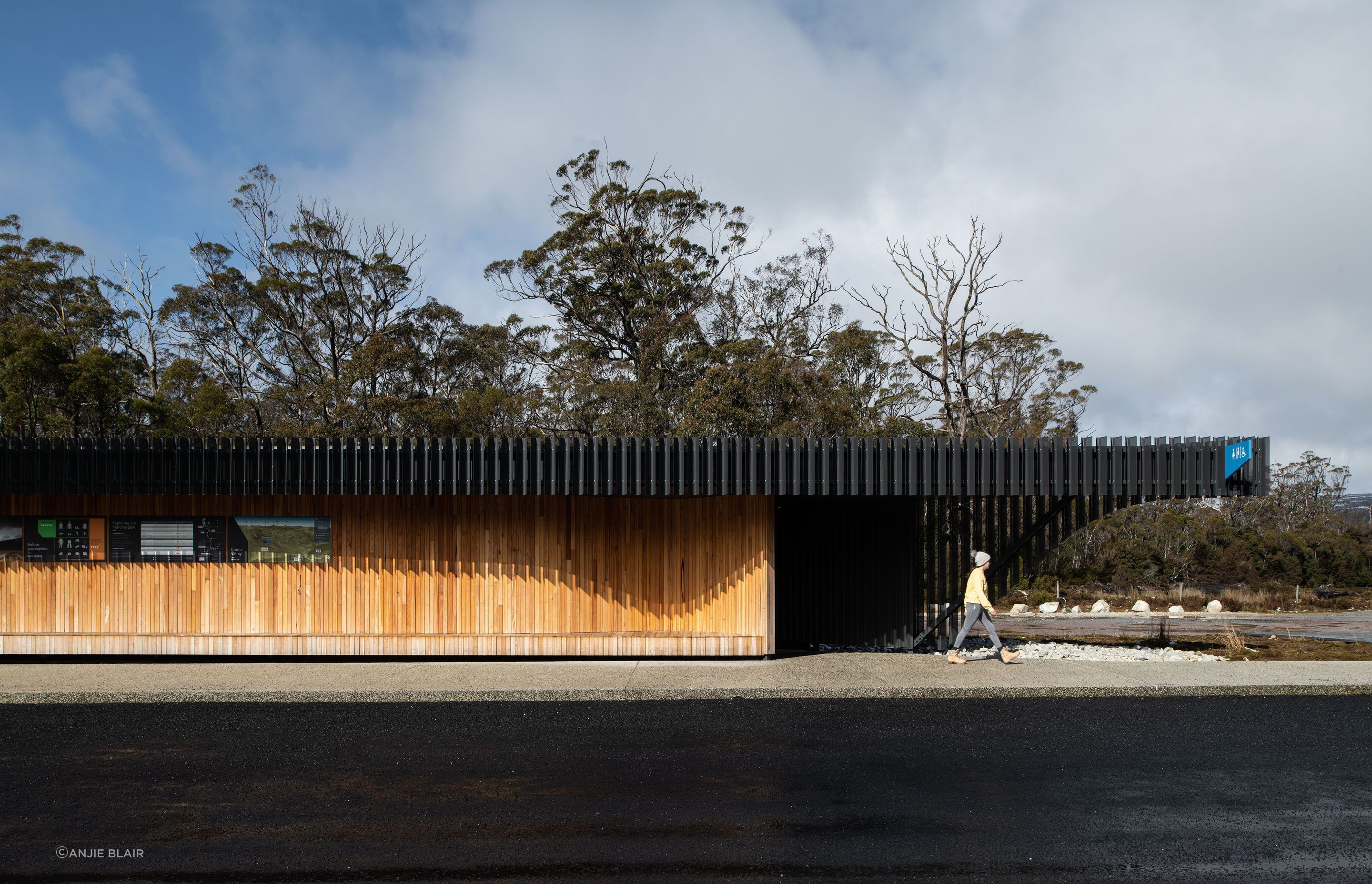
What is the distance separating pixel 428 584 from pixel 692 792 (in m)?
6.53

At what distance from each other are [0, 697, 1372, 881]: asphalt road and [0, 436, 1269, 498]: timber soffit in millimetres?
2803

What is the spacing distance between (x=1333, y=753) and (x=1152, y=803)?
2.40m

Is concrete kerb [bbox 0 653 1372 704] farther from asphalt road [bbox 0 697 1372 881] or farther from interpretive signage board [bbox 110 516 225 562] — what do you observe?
interpretive signage board [bbox 110 516 225 562]

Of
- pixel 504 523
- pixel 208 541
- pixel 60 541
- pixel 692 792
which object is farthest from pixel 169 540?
pixel 692 792

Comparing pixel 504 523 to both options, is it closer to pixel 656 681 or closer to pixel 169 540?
pixel 656 681

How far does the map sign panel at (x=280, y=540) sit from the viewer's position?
12.1 m

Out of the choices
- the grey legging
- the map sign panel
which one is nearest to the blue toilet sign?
the grey legging

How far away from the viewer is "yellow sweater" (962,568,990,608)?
11.4m

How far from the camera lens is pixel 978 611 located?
37.5ft

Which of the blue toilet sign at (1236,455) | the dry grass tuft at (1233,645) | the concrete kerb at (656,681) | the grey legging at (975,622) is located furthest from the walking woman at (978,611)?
the dry grass tuft at (1233,645)

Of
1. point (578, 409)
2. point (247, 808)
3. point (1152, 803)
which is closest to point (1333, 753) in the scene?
point (1152, 803)

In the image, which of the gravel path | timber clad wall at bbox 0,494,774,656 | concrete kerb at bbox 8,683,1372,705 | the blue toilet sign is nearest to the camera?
concrete kerb at bbox 8,683,1372,705

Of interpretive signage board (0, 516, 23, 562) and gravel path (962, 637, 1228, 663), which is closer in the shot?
interpretive signage board (0, 516, 23, 562)

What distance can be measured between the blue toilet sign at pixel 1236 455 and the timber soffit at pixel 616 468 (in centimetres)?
9
